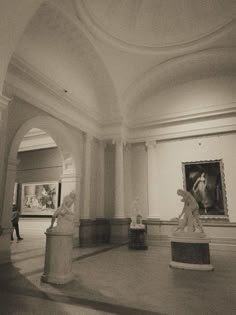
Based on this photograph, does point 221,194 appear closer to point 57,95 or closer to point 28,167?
point 57,95

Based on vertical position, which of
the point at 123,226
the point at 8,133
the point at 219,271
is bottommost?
the point at 219,271

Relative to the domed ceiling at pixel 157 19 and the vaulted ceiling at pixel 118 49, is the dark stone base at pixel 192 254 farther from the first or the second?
the domed ceiling at pixel 157 19

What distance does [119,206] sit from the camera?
980 cm

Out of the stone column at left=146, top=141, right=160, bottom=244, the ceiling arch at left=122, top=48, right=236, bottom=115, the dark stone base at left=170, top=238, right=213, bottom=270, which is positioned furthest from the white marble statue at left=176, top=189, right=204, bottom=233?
the ceiling arch at left=122, top=48, right=236, bottom=115

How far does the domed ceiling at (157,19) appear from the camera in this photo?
7340 millimetres

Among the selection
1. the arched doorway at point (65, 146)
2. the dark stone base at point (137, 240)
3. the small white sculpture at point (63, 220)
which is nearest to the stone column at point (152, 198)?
the dark stone base at point (137, 240)

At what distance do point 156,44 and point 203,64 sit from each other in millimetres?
2180

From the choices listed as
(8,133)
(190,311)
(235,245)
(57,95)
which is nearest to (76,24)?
(57,95)

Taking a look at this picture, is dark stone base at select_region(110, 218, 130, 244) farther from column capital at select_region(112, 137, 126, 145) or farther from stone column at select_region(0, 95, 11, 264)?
stone column at select_region(0, 95, 11, 264)

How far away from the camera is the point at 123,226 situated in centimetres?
954

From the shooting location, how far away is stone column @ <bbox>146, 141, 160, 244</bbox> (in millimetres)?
9820

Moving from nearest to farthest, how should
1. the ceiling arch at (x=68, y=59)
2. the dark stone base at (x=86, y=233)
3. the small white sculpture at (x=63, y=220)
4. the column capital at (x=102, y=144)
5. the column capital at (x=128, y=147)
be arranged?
the small white sculpture at (x=63, y=220) < the ceiling arch at (x=68, y=59) < the dark stone base at (x=86, y=233) < the column capital at (x=102, y=144) < the column capital at (x=128, y=147)

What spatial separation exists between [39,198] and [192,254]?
869cm

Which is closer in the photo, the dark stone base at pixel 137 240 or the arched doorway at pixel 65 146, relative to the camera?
the arched doorway at pixel 65 146
